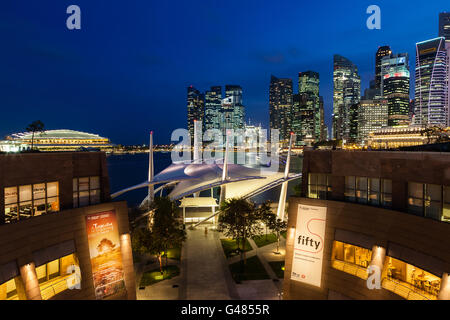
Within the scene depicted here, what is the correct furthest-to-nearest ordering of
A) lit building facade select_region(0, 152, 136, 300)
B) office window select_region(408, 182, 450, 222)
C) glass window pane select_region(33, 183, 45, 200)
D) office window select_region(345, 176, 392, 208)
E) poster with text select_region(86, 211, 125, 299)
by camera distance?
1. poster with text select_region(86, 211, 125, 299)
2. office window select_region(345, 176, 392, 208)
3. glass window pane select_region(33, 183, 45, 200)
4. lit building facade select_region(0, 152, 136, 300)
5. office window select_region(408, 182, 450, 222)

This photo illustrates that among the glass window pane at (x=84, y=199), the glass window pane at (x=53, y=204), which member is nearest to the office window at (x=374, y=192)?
the glass window pane at (x=84, y=199)

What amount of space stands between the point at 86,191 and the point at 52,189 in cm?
298

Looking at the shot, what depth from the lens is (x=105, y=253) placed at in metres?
23.8

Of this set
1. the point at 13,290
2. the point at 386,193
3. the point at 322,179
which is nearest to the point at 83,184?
the point at 13,290

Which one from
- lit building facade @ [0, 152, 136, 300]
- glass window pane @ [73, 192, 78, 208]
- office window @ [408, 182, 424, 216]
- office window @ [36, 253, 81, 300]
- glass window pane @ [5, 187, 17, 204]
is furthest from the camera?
glass window pane @ [73, 192, 78, 208]

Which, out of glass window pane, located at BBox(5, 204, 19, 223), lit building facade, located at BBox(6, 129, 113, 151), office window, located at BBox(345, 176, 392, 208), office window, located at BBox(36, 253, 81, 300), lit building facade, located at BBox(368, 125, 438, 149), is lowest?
office window, located at BBox(36, 253, 81, 300)

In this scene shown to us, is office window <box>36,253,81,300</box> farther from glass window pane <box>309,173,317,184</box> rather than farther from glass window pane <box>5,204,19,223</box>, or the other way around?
glass window pane <box>309,173,317,184</box>

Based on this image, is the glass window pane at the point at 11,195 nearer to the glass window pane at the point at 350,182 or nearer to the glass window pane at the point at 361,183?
the glass window pane at the point at 350,182

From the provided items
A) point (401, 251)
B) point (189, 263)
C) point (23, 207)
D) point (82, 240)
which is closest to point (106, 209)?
point (82, 240)

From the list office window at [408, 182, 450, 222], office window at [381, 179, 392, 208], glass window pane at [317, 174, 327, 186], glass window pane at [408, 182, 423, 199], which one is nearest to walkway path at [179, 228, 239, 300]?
glass window pane at [317, 174, 327, 186]

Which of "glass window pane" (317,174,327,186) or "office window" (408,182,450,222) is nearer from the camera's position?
"office window" (408,182,450,222)

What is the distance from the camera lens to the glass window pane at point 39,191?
67.7ft

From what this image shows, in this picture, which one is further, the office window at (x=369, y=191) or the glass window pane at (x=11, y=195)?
the office window at (x=369, y=191)

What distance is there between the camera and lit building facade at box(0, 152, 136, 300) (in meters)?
18.5
